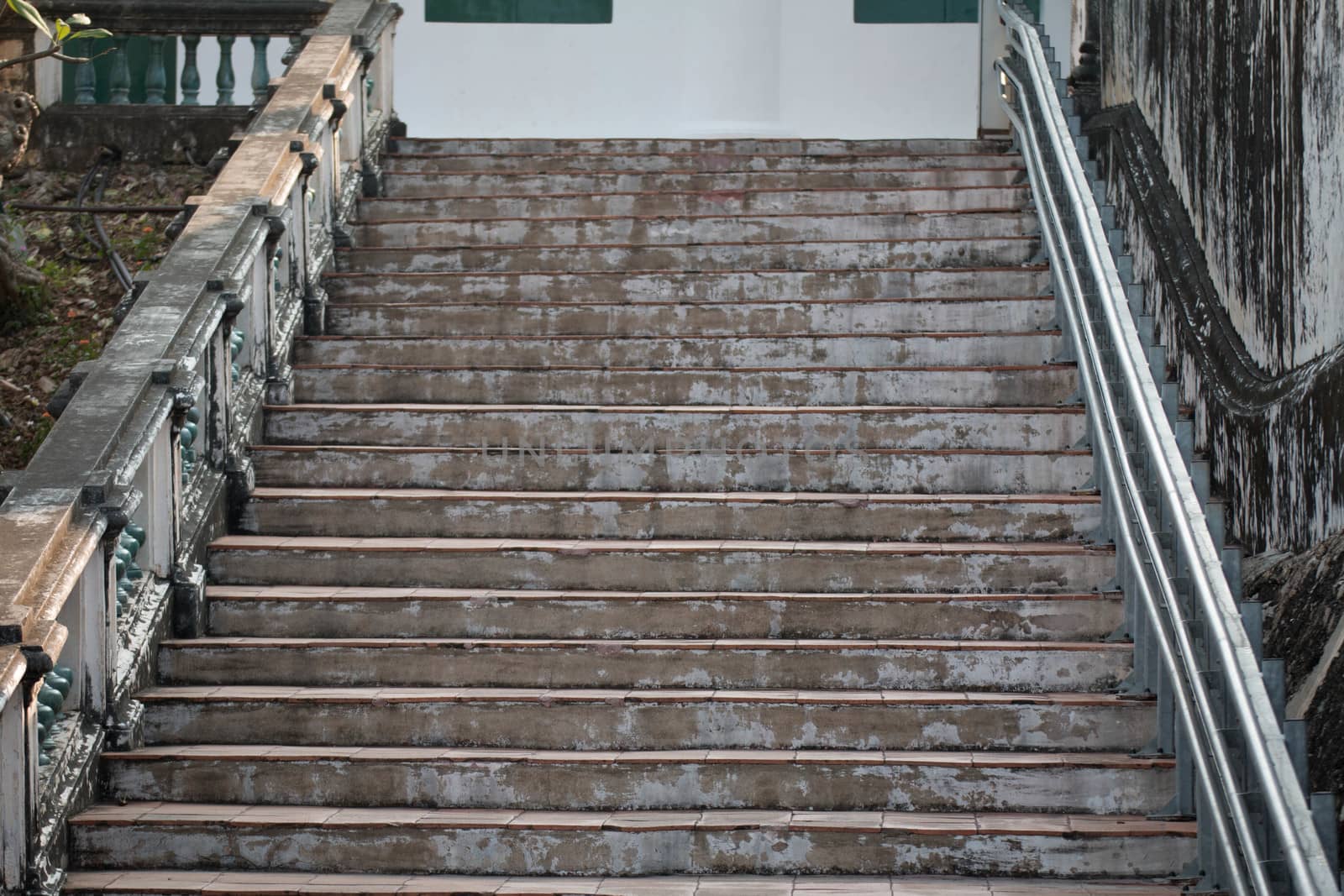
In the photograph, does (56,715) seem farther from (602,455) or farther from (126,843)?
(602,455)

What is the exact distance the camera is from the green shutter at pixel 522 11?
1270cm

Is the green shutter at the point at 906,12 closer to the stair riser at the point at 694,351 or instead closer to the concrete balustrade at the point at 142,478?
the concrete balustrade at the point at 142,478

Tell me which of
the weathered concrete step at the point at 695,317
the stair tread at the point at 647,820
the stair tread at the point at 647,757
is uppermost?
the weathered concrete step at the point at 695,317

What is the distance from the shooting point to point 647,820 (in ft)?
17.5

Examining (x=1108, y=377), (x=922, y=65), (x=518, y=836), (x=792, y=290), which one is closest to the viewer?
(x=518, y=836)

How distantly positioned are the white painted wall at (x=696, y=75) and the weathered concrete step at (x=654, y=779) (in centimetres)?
777

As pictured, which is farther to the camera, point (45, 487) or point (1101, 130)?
point (1101, 130)

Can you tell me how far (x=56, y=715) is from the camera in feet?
17.8

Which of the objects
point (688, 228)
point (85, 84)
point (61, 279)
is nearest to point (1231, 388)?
point (688, 228)

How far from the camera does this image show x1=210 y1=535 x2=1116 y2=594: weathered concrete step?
6223 mm

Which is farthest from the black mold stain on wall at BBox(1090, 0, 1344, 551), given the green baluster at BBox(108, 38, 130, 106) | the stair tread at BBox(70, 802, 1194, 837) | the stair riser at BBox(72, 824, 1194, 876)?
the green baluster at BBox(108, 38, 130, 106)

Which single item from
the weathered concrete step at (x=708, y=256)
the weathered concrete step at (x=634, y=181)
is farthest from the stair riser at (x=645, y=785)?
the weathered concrete step at (x=634, y=181)

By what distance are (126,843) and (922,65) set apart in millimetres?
8995

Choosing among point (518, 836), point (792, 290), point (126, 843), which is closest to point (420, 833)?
point (518, 836)
